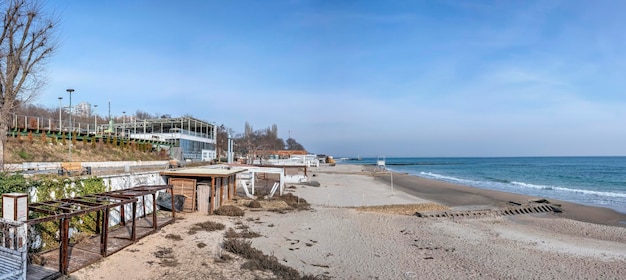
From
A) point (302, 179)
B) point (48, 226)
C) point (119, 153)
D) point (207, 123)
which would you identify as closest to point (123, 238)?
point (48, 226)

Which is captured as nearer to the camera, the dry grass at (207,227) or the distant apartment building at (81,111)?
the dry grass at (207,227)

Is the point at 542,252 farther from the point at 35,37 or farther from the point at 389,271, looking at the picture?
the point at 35,37

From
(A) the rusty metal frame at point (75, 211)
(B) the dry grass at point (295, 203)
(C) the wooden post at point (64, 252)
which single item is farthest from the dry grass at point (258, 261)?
(B) the dry grass at point (295, 203)

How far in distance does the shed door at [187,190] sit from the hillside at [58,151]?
1012 cm

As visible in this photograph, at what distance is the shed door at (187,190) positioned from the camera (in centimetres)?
1825

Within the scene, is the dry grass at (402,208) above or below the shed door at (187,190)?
below

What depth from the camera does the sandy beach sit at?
10.2 metres

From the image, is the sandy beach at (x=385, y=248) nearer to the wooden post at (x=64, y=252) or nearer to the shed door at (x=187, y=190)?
the wooden post at (x=64, y=252)

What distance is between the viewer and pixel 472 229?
1747 centimetres

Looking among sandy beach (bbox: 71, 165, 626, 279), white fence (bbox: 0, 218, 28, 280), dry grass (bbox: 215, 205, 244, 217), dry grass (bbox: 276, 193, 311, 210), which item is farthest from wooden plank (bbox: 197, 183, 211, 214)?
white fence (bbox: 0, 218, 28, 280)

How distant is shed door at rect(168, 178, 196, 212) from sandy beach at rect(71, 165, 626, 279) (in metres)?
1.00

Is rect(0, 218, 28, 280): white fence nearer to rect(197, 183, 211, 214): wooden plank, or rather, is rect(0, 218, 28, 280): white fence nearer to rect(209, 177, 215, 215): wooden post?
rect(209, 177, 215, 215): wooden post

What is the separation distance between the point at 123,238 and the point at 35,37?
11491mm

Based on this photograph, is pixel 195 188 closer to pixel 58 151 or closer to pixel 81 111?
pixel 58 151
